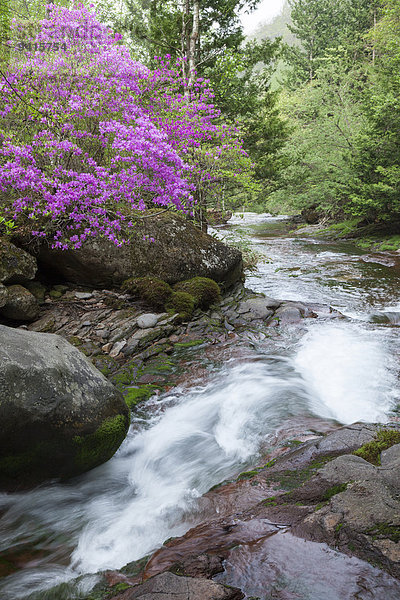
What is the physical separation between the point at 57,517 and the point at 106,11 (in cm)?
1939

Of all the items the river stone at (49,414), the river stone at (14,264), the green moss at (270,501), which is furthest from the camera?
the river stone at (14,264)

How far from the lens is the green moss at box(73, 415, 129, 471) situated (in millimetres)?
3328

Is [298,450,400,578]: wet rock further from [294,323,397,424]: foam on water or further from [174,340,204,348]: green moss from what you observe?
[174,340,204,348]: green moss

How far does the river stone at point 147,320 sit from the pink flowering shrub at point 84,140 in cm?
167

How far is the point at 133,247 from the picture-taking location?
23.7ft

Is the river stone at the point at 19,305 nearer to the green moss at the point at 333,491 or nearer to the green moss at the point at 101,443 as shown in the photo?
the green moss at the point at 101,443

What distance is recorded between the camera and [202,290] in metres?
7.36

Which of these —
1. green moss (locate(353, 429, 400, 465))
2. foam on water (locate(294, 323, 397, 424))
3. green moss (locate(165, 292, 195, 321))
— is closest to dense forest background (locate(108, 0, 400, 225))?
green moss (locate(165, 292, 195, 321))

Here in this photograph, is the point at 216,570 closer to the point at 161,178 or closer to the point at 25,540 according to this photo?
the point at 25,540

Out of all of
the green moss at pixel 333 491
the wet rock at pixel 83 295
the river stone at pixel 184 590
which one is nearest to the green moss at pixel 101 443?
the river stone at pixel 184 590

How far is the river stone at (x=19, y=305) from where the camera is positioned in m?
5.63

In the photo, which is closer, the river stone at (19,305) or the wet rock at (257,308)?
the river stone at (19,305)

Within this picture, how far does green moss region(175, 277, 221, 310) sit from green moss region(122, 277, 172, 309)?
435 mm

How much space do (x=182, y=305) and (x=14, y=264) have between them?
3.19 metres
